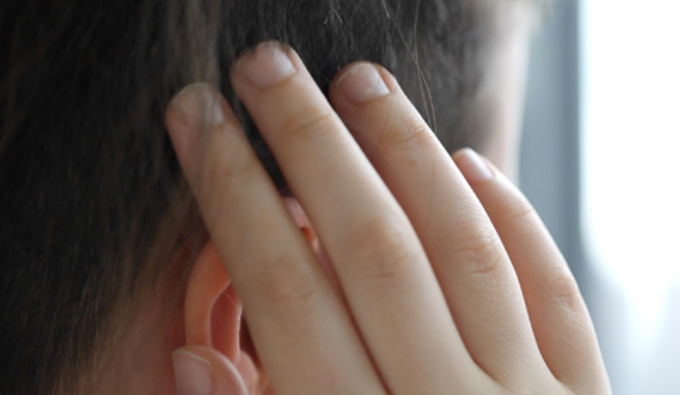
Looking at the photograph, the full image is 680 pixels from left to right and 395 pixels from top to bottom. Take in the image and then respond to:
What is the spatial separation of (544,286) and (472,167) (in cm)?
12

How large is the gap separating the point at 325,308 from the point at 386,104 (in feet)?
0.48

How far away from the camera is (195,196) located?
0.42 m

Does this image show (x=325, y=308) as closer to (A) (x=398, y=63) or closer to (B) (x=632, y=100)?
(A) (x=398, y=63)

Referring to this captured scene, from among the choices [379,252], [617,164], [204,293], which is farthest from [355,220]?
[617,164]

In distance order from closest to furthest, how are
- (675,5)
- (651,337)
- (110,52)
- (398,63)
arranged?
(110,52) < (398,63) < (675,5) < (651,337)

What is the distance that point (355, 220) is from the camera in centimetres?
42

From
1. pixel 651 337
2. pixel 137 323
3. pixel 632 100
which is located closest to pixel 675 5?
pixel 632 100

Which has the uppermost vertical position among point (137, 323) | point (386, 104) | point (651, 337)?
point (386, 104)

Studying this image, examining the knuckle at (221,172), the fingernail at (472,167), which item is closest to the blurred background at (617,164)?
the fingernail at (472,167)

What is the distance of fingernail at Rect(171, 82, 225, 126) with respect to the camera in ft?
1.31

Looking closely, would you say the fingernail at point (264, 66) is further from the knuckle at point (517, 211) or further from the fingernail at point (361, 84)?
the knuckle at point (517, 211)

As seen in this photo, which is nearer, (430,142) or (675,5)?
(430,142)

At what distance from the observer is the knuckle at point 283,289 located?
421 millimetres

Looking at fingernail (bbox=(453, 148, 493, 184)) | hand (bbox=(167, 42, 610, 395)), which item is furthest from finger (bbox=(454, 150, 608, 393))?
hand (bbox=(167, 42, 610, 395))
